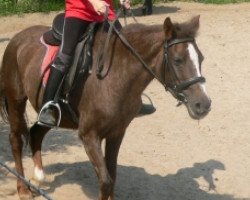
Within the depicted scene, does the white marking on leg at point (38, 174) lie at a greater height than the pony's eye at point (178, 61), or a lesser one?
lesser

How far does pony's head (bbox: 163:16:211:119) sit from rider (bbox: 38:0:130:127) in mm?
721

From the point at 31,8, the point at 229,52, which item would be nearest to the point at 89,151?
the point at 229,52

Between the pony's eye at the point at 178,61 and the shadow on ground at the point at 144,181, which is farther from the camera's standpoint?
the shadow on ground at the point at 144,181

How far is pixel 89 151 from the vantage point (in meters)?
4.87

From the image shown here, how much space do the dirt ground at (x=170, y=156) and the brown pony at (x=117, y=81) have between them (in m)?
0.73

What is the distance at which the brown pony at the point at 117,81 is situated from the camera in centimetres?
432

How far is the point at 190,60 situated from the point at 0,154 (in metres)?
3.29

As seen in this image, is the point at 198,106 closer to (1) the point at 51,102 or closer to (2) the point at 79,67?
(2) the point at 79,67

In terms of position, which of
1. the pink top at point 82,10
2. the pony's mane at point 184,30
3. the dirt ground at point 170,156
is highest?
the pony's mane at point 184,30

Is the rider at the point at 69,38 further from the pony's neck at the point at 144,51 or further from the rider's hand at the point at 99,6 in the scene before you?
the pony's neck at the point at 144,51

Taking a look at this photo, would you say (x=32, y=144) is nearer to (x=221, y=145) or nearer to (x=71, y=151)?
(x=71, y=151)

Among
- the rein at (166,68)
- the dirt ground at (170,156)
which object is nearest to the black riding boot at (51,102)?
the rein at (166,68)

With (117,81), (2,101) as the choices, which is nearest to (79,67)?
(117,81)

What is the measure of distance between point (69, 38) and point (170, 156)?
2601mm
